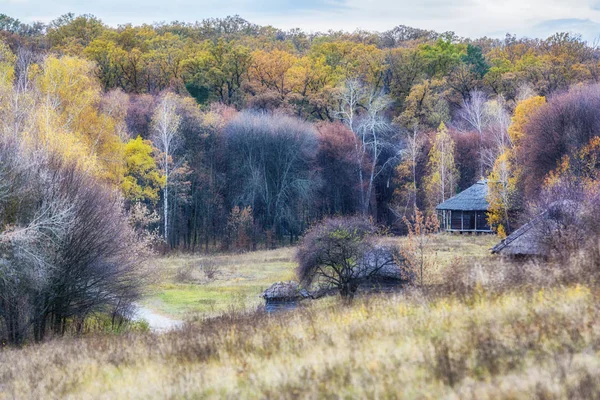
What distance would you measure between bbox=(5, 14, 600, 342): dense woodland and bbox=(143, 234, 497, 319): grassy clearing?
319 centimetres

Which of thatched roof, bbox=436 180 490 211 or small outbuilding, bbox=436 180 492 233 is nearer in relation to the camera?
thatched roof, bbox=436 180 490 211

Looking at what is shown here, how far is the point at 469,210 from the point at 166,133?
23704 mm

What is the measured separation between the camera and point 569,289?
32.3ft

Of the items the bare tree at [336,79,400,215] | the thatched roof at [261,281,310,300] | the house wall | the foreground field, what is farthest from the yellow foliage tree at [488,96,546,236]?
the foreground field

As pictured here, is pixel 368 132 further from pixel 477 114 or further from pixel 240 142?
pixel 240 142

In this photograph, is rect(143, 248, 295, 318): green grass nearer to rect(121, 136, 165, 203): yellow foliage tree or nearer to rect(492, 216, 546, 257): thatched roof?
rect(121, 136, 165, 203): yellow foliage tree

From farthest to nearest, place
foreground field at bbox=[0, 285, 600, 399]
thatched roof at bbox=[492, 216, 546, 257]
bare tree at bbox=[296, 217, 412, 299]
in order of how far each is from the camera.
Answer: bare tree at bbox=[296, 217, 412, 299] → thatched roof at bbox=[492, 216, 546, 257] → foreground field at bbox=[0, 285, 600, 399]

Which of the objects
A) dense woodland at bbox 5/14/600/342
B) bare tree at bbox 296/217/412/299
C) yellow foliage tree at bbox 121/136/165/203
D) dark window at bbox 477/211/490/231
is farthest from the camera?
dark window at bbox 477/211/490/231

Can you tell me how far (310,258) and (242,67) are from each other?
43.3 metres

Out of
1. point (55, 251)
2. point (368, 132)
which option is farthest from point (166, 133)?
point (55, 251)

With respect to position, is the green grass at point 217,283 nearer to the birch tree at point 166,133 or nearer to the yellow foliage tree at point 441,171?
the birch tree at point 166,133

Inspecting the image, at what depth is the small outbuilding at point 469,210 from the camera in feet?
175

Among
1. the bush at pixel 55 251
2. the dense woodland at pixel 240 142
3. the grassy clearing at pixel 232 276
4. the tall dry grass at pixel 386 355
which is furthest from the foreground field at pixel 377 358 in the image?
the grassy clearing at pixel 232 276

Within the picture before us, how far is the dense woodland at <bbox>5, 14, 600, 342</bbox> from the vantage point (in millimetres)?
20859
